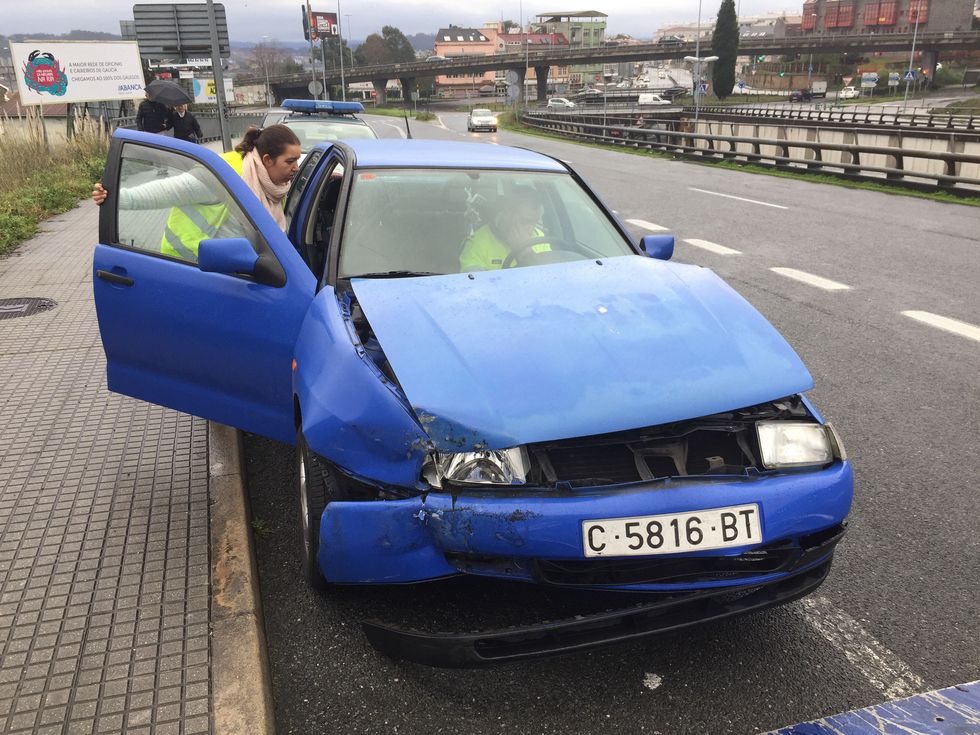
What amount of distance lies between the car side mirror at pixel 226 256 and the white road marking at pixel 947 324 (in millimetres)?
5530

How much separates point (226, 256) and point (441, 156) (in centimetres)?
133

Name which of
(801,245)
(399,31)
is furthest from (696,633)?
(399,31)

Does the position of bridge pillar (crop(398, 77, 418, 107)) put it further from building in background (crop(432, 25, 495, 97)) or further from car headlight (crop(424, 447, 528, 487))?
car headlight (crop(424, 447, 528, 487))

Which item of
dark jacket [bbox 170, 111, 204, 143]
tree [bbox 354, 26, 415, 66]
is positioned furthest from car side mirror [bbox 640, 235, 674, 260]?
tree [bbox 354, 26, 415, 66]

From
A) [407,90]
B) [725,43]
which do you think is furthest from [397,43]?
[725,43]

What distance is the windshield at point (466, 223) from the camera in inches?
147

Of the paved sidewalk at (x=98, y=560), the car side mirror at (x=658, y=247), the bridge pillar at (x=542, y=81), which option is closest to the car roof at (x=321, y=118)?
the paved sidewalk at (x=98, y=560)

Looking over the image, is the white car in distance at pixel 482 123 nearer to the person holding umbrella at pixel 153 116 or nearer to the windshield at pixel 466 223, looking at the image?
the person holding umbrella at pixel 153 116

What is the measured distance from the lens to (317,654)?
9.37ft

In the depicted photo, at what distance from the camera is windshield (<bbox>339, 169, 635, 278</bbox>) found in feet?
12.2

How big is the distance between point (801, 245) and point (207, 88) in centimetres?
5767

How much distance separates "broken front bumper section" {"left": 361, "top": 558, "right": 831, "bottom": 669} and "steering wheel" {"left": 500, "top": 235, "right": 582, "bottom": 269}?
1.80 metres

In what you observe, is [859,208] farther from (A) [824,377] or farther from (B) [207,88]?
(B) [207,88]

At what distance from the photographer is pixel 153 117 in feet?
34.2
